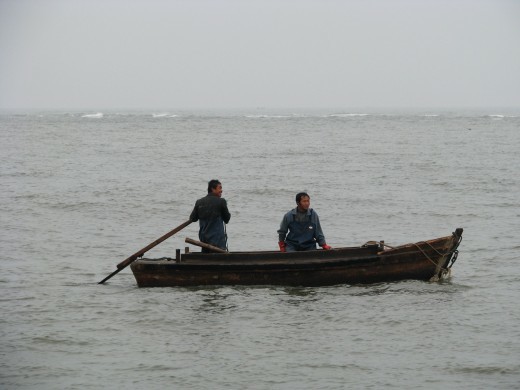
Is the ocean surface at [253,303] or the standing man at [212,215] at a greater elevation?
the standing man at [212,215]

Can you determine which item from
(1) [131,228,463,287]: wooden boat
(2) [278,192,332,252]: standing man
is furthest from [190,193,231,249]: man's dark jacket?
(2) [278,192,332,252]: standing man

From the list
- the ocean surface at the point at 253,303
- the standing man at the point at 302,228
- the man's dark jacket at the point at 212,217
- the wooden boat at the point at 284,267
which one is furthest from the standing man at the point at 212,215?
the standing man at the point at 302,228

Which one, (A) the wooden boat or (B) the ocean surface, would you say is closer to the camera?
(B) the ocean surface

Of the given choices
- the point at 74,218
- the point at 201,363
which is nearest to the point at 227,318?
the point at 201,363

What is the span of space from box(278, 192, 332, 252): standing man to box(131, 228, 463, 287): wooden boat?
24cm

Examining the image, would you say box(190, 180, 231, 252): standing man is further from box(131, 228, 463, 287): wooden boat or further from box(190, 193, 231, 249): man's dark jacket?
box(131, 228, 463, 287): wooden boat

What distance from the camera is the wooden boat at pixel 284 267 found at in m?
11.8

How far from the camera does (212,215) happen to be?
38.8ft

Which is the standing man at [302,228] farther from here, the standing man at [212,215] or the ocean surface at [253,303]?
the standing man at [212,215]

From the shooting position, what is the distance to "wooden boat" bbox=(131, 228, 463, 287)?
38.8ft

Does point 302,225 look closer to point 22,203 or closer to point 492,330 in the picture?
point 492,330

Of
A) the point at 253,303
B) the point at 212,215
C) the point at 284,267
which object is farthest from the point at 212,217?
the point at 253,303

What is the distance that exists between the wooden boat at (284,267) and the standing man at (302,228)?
0.78 ft

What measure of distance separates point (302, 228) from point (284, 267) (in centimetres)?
66
